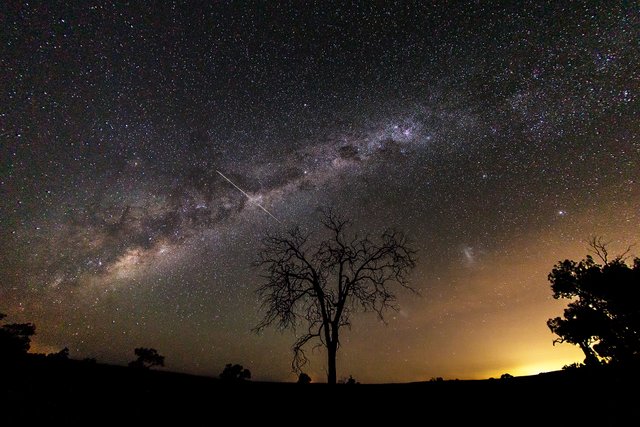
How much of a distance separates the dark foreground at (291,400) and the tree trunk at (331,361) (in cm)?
742

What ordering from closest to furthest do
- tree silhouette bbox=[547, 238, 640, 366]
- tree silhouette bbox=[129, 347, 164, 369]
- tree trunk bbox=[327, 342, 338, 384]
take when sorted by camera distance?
1. tree trunk bbox=[327, 342, 338, 384]
2. tree silhouette bbox=[547, 238, 640, 366]
3. tree silhouette bbox=[129, 347, 164, 369]

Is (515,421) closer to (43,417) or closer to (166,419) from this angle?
(166,419)

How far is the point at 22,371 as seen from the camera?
675 cm

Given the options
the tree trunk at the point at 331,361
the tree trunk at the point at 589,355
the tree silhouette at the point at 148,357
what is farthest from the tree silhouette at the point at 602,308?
the tree silhouette at the point at 148,357

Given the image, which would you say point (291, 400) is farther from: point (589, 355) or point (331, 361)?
point (589, 355)

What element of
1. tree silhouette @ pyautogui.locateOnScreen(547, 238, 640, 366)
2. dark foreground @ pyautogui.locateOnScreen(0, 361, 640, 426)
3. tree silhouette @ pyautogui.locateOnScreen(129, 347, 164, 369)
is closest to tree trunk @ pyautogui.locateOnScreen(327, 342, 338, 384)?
dark foreground @ pyautogui.locateOnScreen(0, 361, 640, 426)

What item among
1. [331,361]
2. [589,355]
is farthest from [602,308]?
[331,361]

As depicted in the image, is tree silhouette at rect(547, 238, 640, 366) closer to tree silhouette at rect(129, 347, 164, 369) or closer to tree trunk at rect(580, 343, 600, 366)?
tree trunk at rect(580, 343, 600, 366)

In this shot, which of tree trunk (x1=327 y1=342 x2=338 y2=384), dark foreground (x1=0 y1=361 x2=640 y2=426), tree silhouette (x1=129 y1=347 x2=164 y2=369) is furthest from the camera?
tree silhouette (x1=129 y1=347 x2=164 y2=369)

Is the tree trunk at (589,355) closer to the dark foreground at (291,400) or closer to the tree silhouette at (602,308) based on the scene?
the tree silhouette at (602,308)

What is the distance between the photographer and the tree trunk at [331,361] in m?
16.2

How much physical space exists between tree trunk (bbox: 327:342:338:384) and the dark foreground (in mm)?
7419

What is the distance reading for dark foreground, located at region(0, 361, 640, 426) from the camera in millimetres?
5766

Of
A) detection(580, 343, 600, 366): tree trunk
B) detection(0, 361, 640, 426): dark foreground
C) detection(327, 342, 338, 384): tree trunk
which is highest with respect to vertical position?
detection(580, 343, 600, 366): tree trunk
